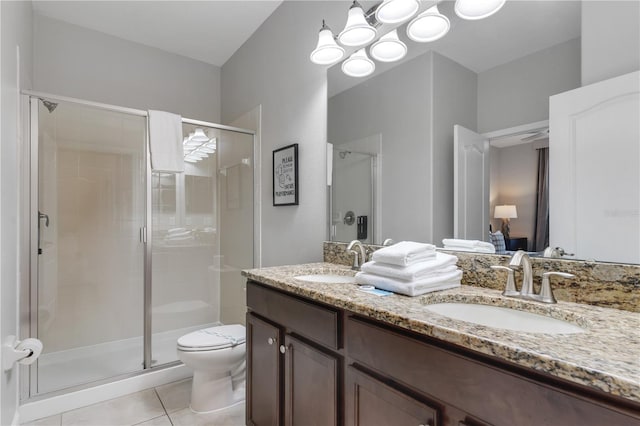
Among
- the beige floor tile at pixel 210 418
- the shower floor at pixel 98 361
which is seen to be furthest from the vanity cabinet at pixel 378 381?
the shower floor at pixel 98 361

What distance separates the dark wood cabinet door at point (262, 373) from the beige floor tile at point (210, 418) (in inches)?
11.4

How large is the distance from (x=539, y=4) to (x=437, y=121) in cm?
51

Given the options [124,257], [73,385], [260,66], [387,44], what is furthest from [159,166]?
[387,44]

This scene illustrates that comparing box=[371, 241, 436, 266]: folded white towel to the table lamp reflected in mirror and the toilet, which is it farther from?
the toilet

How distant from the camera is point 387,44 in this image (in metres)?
1.61

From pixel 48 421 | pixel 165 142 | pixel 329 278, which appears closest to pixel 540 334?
pixel 329 278

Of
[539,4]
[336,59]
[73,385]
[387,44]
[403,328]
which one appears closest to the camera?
[403,328]

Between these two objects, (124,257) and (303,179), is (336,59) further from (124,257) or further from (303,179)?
(124,257)

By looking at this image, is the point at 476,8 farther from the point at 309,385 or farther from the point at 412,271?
the point at 309,385

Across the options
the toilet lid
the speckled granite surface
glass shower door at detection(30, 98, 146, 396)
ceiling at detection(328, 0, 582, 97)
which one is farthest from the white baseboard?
ceiling at detection(328, 0, 582, 97)

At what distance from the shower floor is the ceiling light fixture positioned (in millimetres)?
2362

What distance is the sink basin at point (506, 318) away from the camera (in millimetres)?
898

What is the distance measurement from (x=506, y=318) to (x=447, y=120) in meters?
0.82

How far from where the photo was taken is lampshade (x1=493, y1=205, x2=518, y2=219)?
1191 mm
